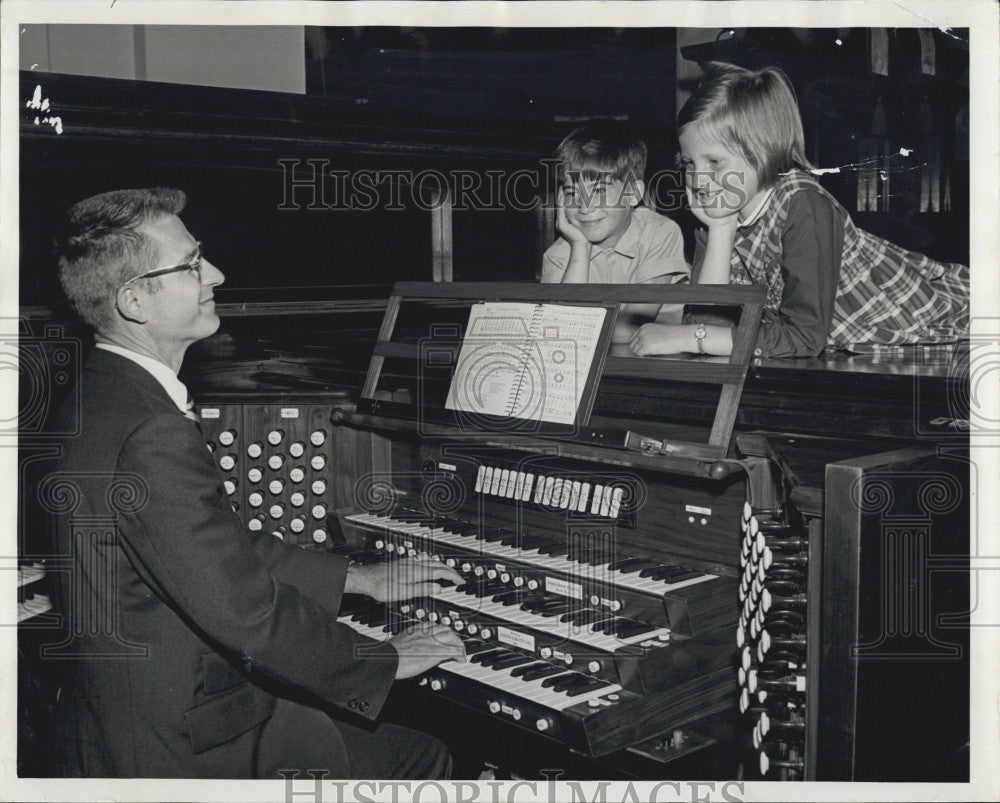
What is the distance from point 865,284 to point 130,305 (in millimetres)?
2065

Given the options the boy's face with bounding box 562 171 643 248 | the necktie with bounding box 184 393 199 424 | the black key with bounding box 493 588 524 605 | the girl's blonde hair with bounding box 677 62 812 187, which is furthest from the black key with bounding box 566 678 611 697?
the boy's face with bounding box 562 171 643 248

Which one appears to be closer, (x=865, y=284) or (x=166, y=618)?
(x=166, y=618)

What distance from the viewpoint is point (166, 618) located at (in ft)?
7.34

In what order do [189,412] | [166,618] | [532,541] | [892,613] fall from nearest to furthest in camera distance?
[892,613] → [166,618] → [189,412] → [532,541]

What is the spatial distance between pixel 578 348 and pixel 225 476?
1338 mm

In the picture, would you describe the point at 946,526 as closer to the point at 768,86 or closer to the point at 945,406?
the point at 945,406

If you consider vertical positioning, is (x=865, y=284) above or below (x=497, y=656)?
Answer: above

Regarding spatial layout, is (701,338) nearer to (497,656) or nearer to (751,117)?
(751,117)

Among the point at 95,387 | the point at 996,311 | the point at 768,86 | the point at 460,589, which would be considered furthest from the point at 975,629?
the point at 95,387

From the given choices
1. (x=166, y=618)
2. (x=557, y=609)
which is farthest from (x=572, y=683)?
(x=166, y=618)

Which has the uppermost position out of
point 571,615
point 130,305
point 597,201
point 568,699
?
point 597,201

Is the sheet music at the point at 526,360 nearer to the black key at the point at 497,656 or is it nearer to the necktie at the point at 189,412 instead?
the black key at the point at 497,656

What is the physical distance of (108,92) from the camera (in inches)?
118

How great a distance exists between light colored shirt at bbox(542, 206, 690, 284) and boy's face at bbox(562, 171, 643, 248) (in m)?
0.12
